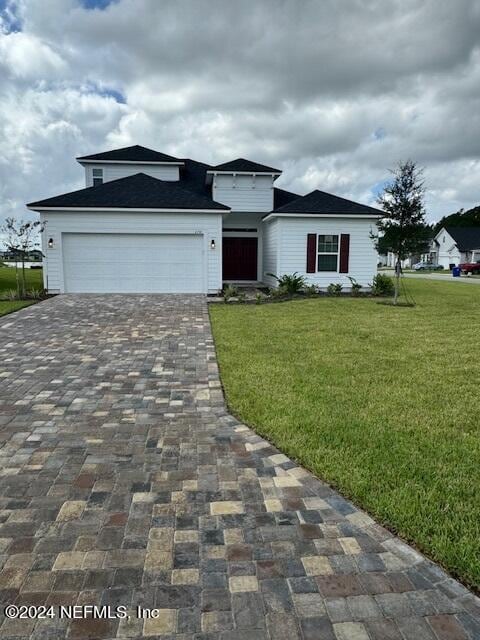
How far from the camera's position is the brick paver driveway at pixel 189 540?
1.82 meters

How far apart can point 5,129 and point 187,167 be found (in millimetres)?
8784

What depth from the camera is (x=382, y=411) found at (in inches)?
168

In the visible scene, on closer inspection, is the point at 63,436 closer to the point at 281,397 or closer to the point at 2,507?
the point at 2,507

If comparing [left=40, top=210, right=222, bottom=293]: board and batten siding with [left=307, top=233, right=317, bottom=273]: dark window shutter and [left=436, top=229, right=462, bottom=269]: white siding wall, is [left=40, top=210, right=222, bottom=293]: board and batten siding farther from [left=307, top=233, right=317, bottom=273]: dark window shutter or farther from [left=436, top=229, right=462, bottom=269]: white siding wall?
[left=436, top=229, right=462, bottom=269]: white siding wall

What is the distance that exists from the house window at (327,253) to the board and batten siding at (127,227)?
4132 mm

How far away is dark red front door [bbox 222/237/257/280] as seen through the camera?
19.5m

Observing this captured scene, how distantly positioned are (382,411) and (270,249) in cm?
1421

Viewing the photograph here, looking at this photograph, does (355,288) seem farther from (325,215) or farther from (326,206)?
(326,206)

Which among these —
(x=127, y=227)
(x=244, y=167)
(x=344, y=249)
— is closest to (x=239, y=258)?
(x=244, y=167)

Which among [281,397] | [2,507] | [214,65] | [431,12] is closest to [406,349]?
[281,397]

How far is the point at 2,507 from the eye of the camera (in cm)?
262

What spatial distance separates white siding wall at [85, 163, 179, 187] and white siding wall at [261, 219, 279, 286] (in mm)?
5523

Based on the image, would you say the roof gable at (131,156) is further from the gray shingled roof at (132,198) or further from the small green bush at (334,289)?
the small green bush at (334,289)

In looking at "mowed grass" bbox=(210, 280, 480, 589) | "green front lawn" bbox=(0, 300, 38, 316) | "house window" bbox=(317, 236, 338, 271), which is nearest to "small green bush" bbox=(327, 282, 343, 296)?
"house window" bbox=(317, 236, 338, 271)
